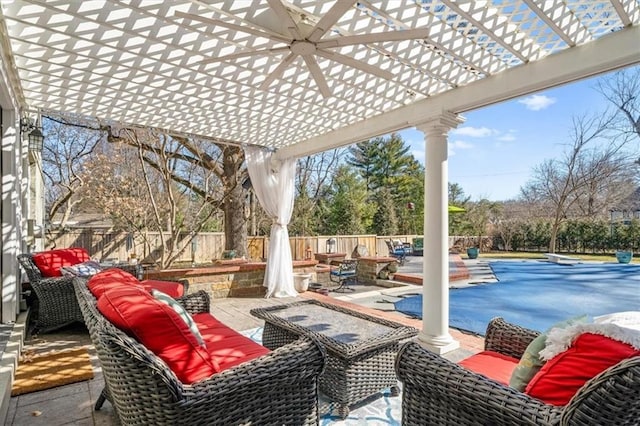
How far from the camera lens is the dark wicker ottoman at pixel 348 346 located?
2.28m

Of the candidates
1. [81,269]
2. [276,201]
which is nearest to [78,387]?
[81,269]

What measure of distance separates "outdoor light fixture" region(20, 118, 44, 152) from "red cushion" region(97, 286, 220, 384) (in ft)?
13.0

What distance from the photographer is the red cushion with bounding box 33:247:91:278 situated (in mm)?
3906

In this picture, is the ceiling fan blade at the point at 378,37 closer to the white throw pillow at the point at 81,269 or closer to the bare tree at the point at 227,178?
the white throw pillow at the point at 81,269

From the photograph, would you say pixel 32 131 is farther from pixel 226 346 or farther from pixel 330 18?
pixel 330 18

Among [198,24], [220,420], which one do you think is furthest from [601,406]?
[198,24]

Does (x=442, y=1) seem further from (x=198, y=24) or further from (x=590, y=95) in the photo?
(x=590, y=95)

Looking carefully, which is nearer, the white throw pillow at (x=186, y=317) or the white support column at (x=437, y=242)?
the white throw pillow at (x=186, y=317)

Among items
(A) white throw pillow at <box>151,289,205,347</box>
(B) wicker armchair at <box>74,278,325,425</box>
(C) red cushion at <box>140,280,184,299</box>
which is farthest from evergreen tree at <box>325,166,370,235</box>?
(B) wicker armchair at <box>74,278,325,425</box>

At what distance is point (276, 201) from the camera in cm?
604

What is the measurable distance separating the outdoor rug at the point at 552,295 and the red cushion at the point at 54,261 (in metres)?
5.51

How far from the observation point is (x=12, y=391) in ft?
8.19

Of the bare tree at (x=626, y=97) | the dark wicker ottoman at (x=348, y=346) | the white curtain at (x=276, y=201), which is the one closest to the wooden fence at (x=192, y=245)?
the white curtain at (x=276, y=201)

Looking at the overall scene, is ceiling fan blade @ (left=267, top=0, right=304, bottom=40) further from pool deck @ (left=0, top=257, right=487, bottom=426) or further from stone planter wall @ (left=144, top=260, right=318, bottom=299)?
stone planter wall @ (left=144, top=260, right=318, bottom=299)
